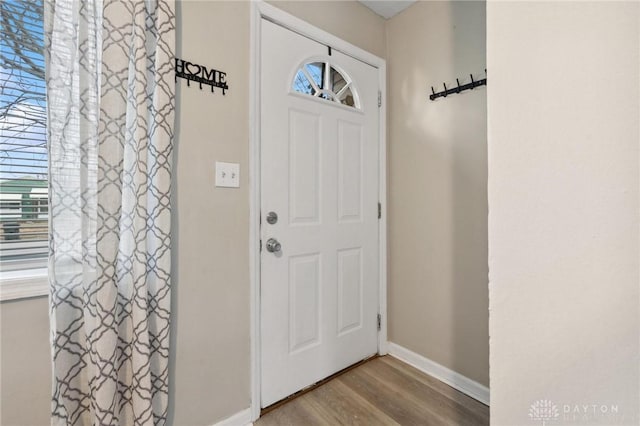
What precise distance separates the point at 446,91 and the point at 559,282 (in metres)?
1.64

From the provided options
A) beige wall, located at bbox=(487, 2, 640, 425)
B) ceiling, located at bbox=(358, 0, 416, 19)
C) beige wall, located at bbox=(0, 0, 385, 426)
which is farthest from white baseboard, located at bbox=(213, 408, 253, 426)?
ceiling, located at bbox=(358, 0, 416, 19)

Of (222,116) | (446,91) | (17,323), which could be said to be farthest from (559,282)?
(446,91)

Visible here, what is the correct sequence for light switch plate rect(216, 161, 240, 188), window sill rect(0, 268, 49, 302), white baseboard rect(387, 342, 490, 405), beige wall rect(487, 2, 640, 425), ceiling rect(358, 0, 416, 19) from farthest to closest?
ceiling rect(358, 0, 416, 19), white baseboard rect(387, 342, 490, 405), light switch plate rect(216, 161, 240, 188), window sill rect(0, 268, 49, 302), beige wall rect(487, 2, 640, 425)

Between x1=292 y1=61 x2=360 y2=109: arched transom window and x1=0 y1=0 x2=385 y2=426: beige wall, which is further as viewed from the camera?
x1=292 y1=61 x2=360 y2=109: arched transom window

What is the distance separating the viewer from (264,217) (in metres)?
1.49

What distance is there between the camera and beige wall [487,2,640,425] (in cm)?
36

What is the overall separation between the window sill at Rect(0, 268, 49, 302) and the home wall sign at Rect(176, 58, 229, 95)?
36.4 inches

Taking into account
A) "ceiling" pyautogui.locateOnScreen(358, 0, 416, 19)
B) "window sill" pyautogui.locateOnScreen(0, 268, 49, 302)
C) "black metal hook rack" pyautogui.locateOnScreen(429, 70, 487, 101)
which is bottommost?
"window sill" pyautogui.locateOnScreen(0, 268, 49, 302)

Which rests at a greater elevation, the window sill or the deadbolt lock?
the deadbolt lock

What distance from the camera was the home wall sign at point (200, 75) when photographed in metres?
1.22

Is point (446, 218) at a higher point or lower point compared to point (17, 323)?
higher

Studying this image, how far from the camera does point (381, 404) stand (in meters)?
1.55

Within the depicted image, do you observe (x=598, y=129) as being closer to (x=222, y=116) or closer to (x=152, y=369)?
(x=222, y=116)

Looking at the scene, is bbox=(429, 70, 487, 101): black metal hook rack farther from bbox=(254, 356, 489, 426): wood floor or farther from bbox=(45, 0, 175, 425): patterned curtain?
bbox=(254, 356, 489, 426): wood floor
